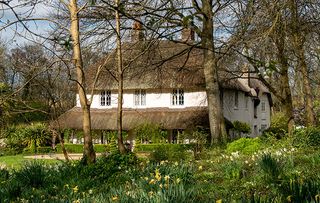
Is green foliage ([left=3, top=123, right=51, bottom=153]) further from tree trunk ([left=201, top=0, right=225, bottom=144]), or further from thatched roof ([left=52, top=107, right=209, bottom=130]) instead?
tree trunk ([left=201, top=0, right=225, bottom=144])

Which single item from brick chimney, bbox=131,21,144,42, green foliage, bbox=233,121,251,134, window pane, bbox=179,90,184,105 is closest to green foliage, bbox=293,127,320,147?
brick chimney, bbox=131,21,144,42

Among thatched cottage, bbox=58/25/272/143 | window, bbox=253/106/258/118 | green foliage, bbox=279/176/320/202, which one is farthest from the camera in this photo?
window, bbox=253/106/258/118

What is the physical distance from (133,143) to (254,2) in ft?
76.9

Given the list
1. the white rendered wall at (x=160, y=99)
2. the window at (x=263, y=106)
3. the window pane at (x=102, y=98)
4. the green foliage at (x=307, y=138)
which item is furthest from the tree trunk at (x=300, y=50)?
the window at (x=263, y=106)

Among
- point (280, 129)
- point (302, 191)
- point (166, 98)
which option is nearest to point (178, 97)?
point (166, 98)

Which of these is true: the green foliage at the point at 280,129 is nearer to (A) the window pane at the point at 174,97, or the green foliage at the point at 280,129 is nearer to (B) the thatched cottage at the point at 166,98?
(B) the thatched cottage at the point at 166,98

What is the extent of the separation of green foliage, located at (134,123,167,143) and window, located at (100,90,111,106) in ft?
16.9

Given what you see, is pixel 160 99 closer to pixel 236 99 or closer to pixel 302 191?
pixel 236 99

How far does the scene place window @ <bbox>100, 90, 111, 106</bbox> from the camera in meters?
37.9

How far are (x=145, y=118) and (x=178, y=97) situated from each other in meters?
3.05

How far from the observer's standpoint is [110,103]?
124 feet

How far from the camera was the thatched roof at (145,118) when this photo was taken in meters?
33.0

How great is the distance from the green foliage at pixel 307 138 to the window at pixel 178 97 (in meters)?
18.8

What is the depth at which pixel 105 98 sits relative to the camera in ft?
125
